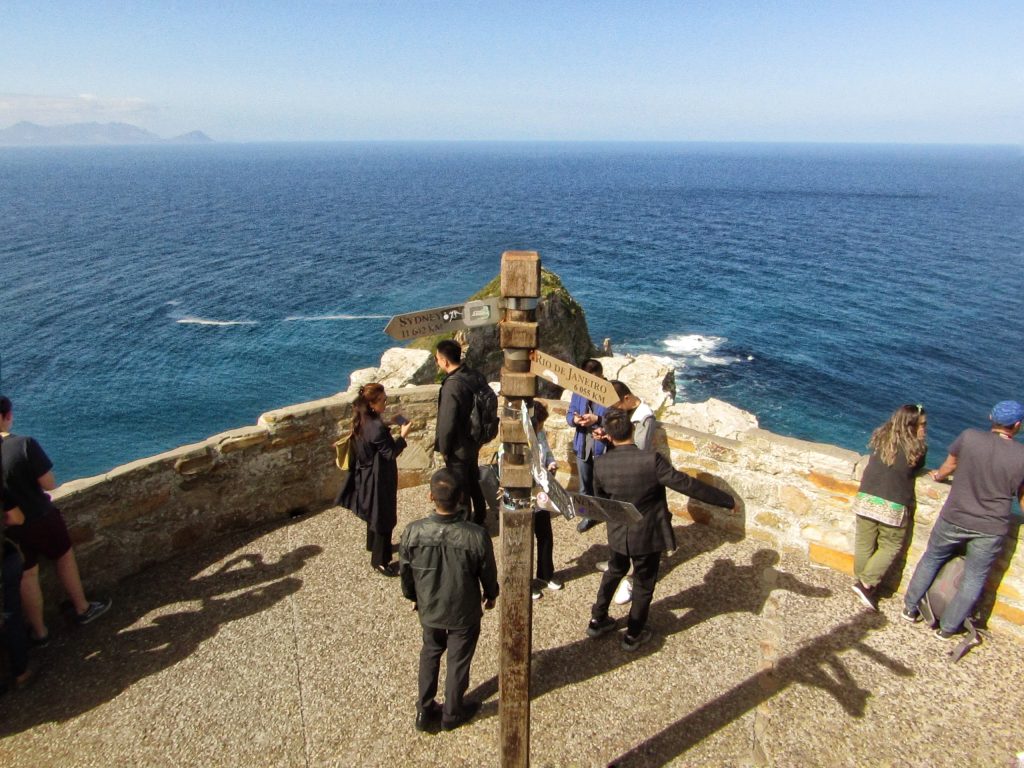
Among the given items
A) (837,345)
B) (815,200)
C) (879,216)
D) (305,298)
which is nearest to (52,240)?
(305,298)

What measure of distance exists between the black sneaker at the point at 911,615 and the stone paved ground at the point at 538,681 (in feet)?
0.36

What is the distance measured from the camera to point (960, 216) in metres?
98.1

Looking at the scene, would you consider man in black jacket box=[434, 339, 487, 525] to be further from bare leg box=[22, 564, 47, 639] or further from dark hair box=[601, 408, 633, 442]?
bare leg box=[22, 564, 47, 639]

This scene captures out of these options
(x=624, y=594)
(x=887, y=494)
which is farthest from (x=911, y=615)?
(x=624, y=594)

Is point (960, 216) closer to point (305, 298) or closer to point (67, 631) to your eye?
point (305, 298)

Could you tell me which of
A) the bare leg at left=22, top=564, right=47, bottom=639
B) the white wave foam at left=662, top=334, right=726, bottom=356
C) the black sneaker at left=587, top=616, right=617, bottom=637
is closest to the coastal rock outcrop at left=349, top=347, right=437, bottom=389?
the bare leg at left=22, top=564, right=47, bottom=639

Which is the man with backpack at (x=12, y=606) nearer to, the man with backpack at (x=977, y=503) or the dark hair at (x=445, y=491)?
the dark hair at (x=445, y=491)

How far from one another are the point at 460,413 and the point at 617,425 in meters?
1.64

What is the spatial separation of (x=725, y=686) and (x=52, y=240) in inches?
3540

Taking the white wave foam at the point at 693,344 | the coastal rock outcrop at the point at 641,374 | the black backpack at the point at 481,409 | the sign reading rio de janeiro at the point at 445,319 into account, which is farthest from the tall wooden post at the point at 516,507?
the white wave foam at the point at 693,344

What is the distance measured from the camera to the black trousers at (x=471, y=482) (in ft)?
20.5

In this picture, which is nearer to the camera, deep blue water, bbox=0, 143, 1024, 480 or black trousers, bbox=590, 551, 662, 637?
black trousers, bbox=590, 551, 662, 637

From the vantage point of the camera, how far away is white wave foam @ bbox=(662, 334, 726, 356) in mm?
41188

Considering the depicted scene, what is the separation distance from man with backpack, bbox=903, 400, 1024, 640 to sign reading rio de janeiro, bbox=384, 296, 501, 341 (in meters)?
3.96
